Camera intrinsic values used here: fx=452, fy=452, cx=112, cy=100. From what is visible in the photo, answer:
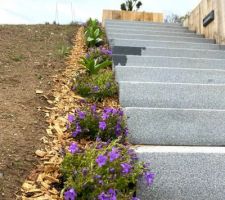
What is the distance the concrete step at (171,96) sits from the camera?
3.92 metres

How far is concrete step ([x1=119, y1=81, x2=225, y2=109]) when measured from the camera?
3.92m

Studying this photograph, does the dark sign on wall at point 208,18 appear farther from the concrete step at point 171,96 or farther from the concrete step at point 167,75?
the concrete step at point 171,96

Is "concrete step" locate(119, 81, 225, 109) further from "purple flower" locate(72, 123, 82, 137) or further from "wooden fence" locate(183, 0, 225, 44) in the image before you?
"wooden fence" locate(183, 0, 225, 44)

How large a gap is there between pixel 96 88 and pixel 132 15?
8674 mm

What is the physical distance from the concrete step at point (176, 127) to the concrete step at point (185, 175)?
0.50 m

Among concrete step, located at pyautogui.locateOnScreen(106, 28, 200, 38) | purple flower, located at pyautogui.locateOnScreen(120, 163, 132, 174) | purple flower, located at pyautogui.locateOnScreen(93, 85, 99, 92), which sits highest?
concrete step, located at pyautogui.locateOnScreen(106, 28, 200, 38)

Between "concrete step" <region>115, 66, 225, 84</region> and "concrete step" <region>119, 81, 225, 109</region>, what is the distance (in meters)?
0.64

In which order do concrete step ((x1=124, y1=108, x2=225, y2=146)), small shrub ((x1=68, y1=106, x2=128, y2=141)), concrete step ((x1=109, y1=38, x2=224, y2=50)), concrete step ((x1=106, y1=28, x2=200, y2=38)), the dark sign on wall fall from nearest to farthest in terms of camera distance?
small shrub ((x1=68, y1=106, x2=128, y2=141)) < concrete step ((x1=124, y1=108, x2=225, y2=146)) < concrete step ((x1=109, y1=38, x2=224, y2=50)) < the dark sign on wall < concrete step ((x1=106, y1=28, x2=200, y2=38))

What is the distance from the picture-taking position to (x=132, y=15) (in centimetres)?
1237

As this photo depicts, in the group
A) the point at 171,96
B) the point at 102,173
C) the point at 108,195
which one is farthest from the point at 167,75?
the point at 108,195

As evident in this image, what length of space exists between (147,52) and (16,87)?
8.53 ft

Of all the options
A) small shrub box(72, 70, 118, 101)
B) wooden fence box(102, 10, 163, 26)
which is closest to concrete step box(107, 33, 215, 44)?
small shrub box(72, 70, 118, 101)

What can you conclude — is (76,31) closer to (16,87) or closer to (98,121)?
(16,87)

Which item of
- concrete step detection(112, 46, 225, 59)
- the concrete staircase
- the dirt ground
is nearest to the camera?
the dirt ground
